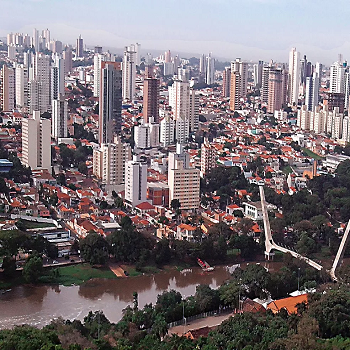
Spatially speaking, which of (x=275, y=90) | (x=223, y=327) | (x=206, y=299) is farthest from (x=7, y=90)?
(x=223, y=327)

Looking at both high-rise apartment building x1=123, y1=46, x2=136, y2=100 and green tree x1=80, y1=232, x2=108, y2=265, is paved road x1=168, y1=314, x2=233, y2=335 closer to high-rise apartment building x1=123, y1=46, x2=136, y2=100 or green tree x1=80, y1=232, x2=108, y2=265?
green tree x1=80, y1=232, x2=108, y2=265

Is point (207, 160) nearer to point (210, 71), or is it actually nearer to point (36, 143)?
point (36, 143)

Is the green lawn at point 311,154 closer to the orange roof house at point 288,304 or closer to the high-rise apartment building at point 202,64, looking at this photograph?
the orange roof house at point 288,304

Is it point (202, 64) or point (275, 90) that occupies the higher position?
point (202, 64)

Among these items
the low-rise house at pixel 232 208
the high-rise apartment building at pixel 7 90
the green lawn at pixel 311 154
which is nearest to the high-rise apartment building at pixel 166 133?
the green lawn at pixel 311 154

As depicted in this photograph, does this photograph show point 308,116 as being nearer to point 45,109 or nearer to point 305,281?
point 45,109

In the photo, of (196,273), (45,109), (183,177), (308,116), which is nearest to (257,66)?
(308,116)
